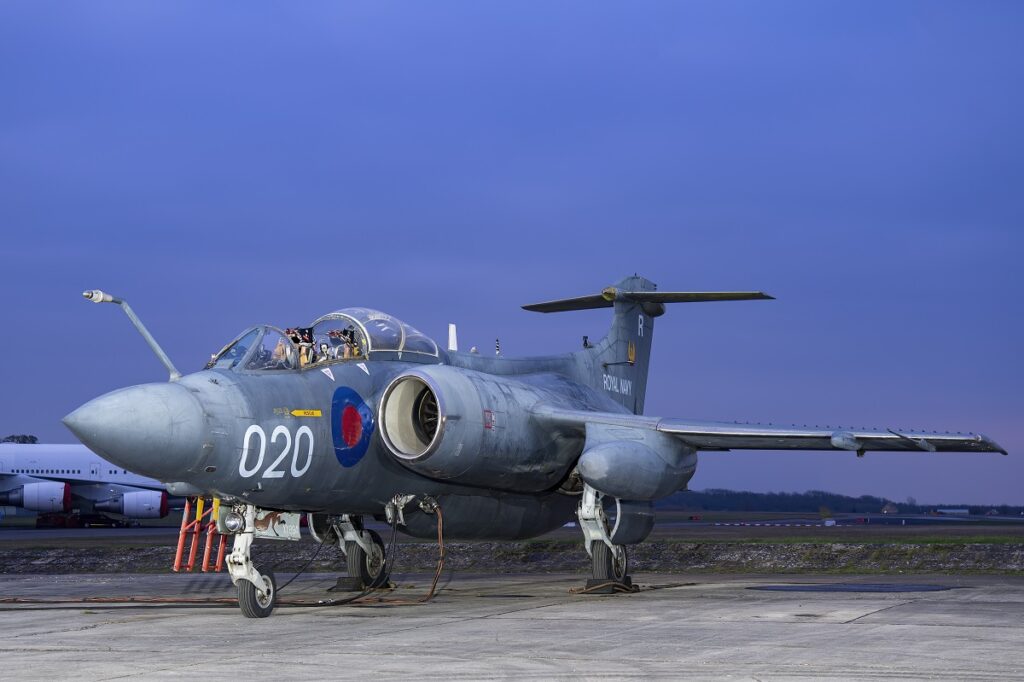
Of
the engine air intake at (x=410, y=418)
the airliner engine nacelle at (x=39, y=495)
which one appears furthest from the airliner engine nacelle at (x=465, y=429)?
the airliner engine nacelle at (x=39, y=495)

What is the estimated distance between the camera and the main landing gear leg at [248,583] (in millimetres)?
12844

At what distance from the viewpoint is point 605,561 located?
16.5 metres

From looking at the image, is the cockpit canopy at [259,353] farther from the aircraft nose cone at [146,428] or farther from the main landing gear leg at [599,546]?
the main landing gear leg at [599,546]

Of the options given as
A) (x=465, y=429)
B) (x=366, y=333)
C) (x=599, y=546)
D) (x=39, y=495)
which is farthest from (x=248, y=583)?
(x=39, y=495)

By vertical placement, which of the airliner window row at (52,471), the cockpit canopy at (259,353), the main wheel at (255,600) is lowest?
the airliner window row at (52,471)

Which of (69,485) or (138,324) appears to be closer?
(138,324)

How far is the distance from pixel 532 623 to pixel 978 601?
19.7ft

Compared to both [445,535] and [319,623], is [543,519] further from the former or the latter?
[319,623]

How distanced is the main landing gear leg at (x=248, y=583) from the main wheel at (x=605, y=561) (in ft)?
16.9

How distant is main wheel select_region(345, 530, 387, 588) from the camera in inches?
666

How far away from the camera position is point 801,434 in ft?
52.2

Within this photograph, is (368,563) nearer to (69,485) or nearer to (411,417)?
(411,417)

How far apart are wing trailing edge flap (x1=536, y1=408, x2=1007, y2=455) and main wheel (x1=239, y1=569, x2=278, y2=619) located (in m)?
4.50

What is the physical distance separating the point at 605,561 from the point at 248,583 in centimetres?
559
